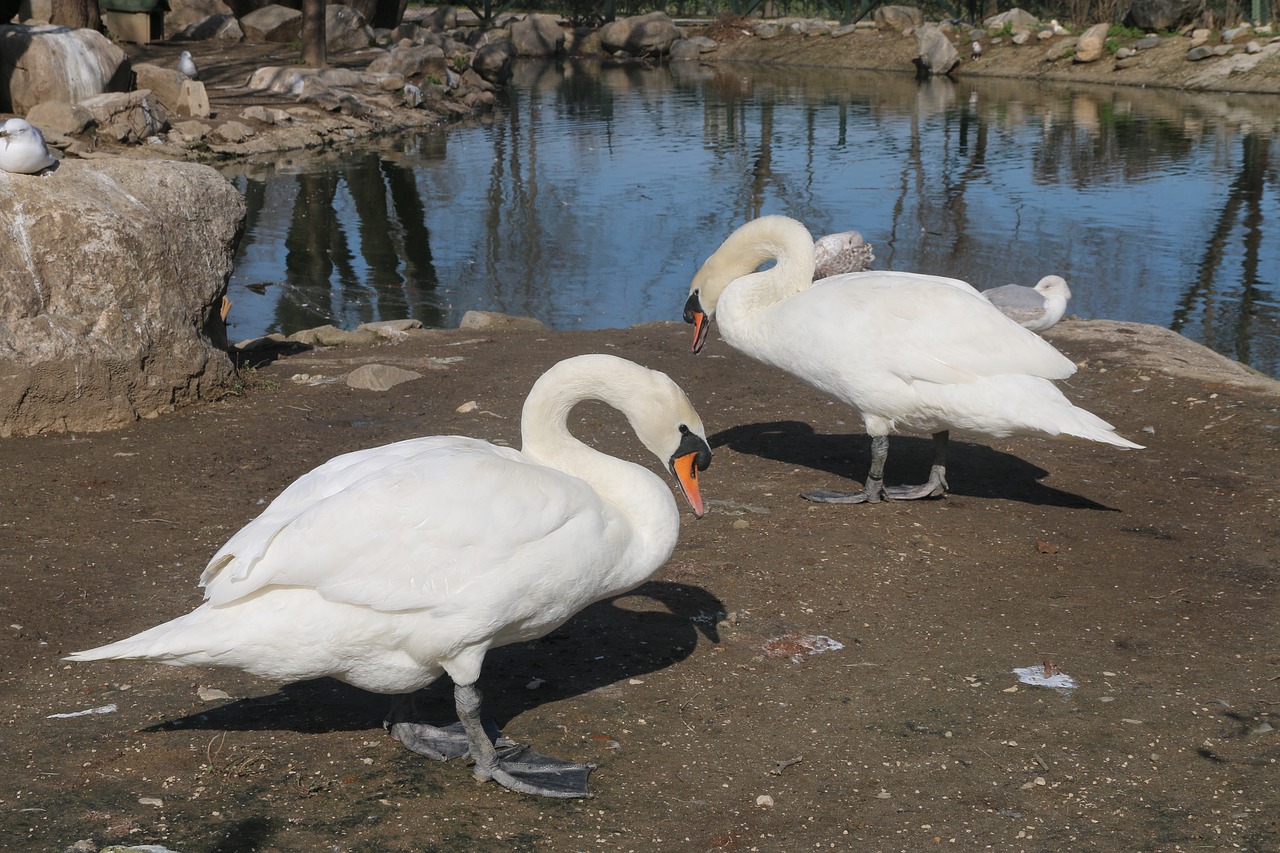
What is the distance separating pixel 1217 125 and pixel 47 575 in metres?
23.4

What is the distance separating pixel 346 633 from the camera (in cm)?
347

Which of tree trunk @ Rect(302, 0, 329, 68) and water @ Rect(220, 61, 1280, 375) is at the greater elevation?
tree trunk @ Rect(302, 0, 329, 68)

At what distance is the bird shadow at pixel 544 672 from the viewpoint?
4086mm

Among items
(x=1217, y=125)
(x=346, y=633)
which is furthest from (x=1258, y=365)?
(x=1217, y=125)

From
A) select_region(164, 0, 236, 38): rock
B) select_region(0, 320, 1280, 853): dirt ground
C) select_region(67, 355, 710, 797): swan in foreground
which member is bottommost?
select_region(0, 320, 1280, 853): dirt ground

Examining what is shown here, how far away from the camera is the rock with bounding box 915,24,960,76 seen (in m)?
33.8

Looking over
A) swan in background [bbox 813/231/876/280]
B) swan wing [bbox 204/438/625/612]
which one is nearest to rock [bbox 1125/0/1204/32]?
swan in background [bbox 813/231/876/280]

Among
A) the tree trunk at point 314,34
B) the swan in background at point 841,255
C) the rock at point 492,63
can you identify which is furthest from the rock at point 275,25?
the swan in background at point 841,255

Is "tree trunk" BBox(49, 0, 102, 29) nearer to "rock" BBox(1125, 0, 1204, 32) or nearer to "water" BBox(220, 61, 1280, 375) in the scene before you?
"water" BBox(220, 61, 1280, 375)

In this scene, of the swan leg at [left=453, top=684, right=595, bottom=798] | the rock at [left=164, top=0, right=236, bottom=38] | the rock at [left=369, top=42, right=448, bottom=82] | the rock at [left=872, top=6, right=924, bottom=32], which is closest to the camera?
the swan leg at [left=453, top=684, right=595, bottom=798]

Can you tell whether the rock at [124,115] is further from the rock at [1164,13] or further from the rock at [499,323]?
the rock at [1164,13]

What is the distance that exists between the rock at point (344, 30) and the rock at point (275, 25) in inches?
31.5

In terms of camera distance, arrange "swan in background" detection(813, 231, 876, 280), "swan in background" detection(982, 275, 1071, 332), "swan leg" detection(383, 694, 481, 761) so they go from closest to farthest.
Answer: "swan leg" detection(383, 694, 481, 761), "swan in background" detection(982, 275, 1071, 332), "swan in background" detection(813, 231, 876, 280)

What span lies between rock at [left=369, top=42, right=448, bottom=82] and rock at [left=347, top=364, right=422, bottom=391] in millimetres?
21394
